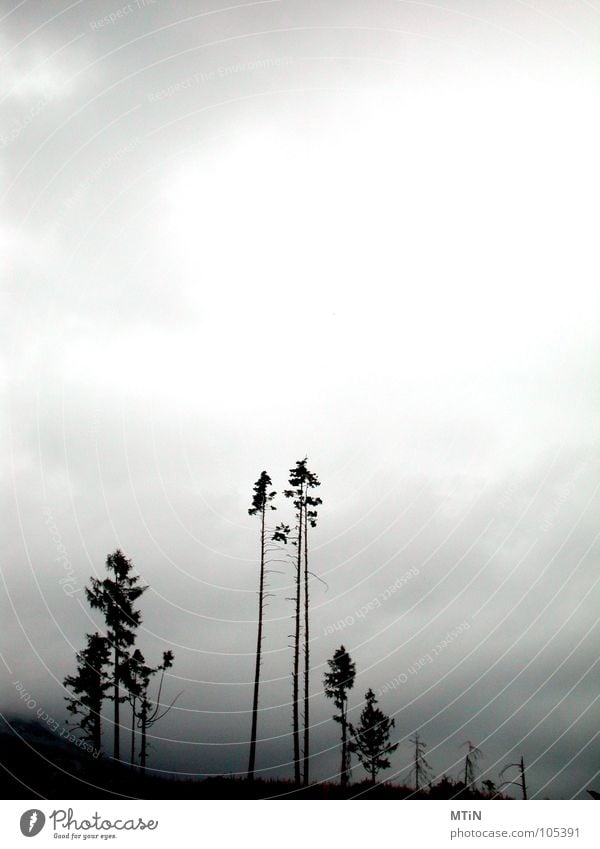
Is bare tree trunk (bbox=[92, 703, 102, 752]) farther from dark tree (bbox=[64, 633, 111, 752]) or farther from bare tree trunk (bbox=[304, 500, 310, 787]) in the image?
bare tree trunk (bbox=[304, 500, 310, 787])

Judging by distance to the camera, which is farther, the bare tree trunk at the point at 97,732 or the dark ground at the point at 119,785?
the bare tree trunk at the point at 97,732

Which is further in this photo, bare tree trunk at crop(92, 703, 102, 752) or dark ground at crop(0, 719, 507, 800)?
bare tree trunk at crop(92, 703, 102, 752)

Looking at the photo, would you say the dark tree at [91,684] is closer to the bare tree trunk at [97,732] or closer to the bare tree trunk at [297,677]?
the bare tree trunk at [97,732]

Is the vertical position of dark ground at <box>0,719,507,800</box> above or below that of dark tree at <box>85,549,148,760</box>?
below

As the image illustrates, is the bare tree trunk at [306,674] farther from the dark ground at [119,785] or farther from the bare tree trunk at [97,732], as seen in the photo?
the bare tree trunk at [97,732]

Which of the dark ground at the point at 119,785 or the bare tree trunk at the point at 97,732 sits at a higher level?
the bare tree trunk at the point at 97,732

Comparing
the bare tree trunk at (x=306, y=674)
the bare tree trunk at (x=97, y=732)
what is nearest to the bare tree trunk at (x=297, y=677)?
the bare tree trunk at (x=306, y=674)

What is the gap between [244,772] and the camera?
25812mm

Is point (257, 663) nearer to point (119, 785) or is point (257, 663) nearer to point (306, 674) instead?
point (306, 674)

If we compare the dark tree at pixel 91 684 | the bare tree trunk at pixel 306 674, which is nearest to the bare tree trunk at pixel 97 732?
the dark tree at pixel 91 684

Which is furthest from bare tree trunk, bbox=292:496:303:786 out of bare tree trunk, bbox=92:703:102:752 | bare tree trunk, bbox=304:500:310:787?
bare tree trunk, bbox=92:703:102:752
